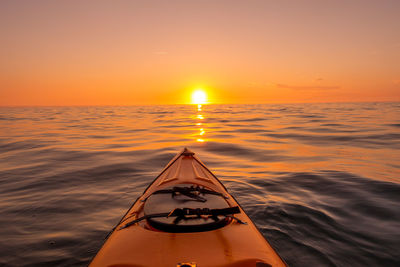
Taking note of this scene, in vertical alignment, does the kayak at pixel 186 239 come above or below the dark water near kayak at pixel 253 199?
above

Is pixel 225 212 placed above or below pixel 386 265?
above

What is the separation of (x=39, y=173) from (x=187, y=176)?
6134 millimetres

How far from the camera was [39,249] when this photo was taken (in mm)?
3576

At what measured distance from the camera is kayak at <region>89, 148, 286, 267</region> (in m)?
1.88

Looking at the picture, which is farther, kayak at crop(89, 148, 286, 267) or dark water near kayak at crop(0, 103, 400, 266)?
dark water near kayak at crop(0, 103, 400, 266)

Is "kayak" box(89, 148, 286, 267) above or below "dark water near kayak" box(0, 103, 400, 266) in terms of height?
above

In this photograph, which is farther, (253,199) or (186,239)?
(253,199)

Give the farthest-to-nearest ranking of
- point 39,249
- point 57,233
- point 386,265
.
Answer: point 57,233 < point 39,249 < point 386,265

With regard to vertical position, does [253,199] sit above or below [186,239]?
below

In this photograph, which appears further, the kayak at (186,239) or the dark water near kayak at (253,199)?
the dark water near kayak at (253,199)

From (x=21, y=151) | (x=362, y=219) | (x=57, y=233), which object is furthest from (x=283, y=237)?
(x=21, y=151)

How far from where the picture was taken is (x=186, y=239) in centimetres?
212

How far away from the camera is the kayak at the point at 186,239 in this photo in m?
1.88

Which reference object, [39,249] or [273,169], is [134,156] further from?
[39,249]
